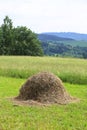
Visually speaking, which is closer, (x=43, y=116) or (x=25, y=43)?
(x=43, y=116)

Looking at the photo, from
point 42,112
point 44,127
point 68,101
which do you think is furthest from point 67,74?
point 44,127

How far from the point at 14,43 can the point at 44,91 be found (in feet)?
233

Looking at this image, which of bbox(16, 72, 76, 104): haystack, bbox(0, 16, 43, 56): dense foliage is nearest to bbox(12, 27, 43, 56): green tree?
bbox(0, 16, 43, 56): dense foliage

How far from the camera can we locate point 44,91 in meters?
15.1

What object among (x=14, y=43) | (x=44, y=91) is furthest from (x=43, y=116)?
(x=14, y=43)

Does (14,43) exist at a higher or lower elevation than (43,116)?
lower

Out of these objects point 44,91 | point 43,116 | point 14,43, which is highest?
point 44,91

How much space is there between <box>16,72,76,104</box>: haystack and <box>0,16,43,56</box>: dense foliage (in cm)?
6712

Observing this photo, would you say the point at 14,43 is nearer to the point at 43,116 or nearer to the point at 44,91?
the point at 44,91

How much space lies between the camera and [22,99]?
1525 centimetres

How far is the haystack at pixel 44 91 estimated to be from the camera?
1495 centimetres

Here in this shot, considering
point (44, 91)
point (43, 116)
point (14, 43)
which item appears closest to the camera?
point (43, 116)

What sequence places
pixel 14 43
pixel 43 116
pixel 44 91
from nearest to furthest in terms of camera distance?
1. pixel 43 116
2. pixel 44 91
3. pixel 14 43

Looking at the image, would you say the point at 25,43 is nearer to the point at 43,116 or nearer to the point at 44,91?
the point at 44,91
